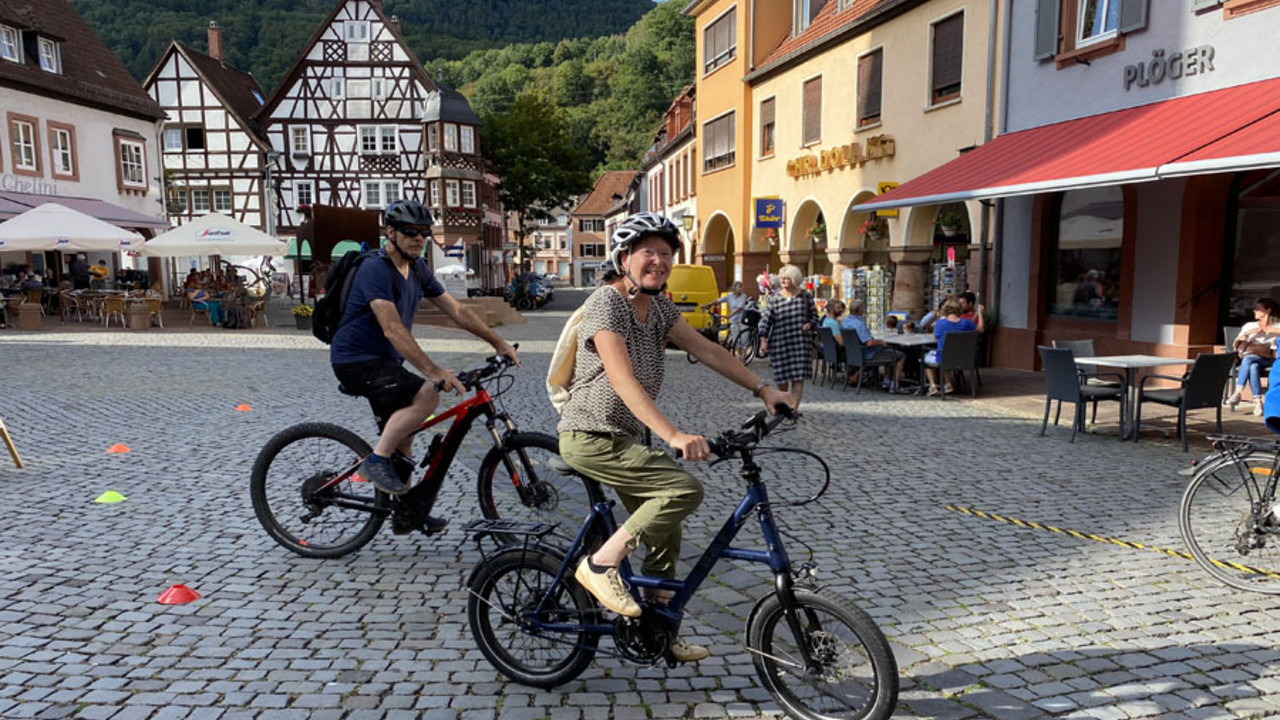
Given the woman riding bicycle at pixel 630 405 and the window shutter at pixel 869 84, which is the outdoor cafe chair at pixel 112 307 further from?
the woman riding bicycle at pixel 630 405

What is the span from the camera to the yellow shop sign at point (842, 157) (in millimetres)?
18156

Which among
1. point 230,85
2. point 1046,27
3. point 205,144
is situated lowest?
point 1046,27

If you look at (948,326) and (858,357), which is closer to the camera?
(948,326)

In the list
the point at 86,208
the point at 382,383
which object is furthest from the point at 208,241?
the point at 382,383

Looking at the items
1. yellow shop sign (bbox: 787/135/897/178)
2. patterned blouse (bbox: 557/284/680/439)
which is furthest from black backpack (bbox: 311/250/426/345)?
yellow shop sign (bbox: 787/135/897/178)

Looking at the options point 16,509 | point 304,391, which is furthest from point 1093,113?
point 16,509

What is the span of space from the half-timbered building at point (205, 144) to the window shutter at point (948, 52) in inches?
1414

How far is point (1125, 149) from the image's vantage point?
34.3 ft

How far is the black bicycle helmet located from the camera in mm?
4781

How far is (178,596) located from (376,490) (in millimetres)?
1054

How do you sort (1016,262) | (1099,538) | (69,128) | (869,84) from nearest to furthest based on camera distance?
(1099,538), (1016,262), (869,84), (69,128)

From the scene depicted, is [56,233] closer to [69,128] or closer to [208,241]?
[208,241]

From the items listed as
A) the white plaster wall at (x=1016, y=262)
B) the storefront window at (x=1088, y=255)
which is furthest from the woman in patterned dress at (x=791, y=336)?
the white plaster wall at (x=1016, y=262)

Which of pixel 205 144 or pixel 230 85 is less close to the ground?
pixel 230 85
